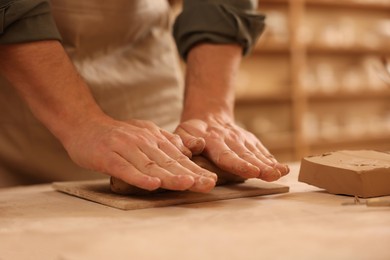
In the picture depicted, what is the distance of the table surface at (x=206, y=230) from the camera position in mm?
514

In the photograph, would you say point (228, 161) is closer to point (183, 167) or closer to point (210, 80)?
point (183, 167)

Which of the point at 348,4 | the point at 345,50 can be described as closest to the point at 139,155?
the point at 345,50

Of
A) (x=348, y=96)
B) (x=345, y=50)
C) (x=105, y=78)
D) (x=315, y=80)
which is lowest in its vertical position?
(x=348, y=96)

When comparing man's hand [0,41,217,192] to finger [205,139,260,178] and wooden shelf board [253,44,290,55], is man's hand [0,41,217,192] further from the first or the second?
wooden shelf board [253,44,290,55]

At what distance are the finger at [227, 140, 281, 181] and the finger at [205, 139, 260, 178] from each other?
13 mm

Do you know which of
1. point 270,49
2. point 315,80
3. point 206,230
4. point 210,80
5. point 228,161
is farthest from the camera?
point 315,80

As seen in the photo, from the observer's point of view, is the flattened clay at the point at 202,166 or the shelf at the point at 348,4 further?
the shelf at the point at 348,4

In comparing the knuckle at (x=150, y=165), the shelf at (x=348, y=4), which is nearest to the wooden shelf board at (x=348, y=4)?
the shelf at (x=348, y=4)

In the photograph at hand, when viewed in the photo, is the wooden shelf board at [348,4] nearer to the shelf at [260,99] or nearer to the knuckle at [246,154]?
the shelf at [260,99]

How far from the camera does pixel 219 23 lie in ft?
4.03

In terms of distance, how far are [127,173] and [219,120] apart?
12.3 inches

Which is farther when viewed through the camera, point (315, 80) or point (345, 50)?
point (345, 50)

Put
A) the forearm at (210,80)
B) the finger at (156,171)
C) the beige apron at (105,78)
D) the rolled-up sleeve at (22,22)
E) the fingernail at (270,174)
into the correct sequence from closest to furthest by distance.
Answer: the finger at (156,171) → the fingernail at (270,174) → the rolled-up sleeve at (22,22) → the forearm at (210,80) → the beige apron at (105,78)

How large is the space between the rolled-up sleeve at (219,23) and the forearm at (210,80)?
0.02 meters
